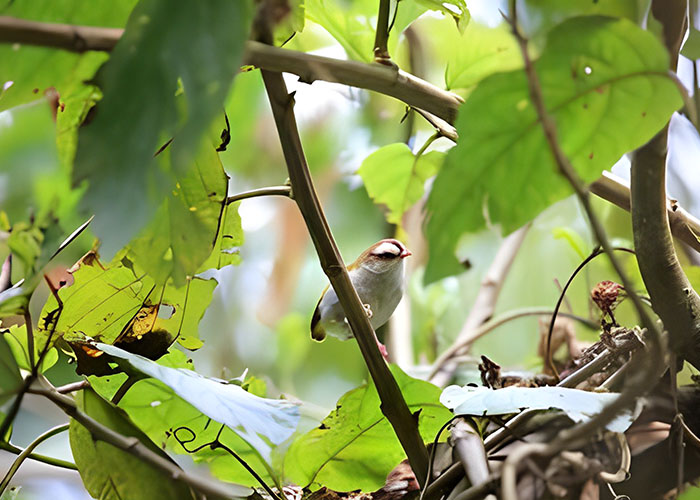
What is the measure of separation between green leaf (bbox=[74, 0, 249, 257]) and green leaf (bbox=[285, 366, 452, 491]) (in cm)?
24

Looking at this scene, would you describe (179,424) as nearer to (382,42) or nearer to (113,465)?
(113,465)

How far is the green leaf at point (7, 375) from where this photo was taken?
30 centimetres

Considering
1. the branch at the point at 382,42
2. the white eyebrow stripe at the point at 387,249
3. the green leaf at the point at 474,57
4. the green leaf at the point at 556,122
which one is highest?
the white eyebrow stripe at the point at 387,249

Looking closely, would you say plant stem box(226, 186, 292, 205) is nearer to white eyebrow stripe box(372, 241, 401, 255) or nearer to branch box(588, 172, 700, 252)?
branch box(588, 172, 700, 252)

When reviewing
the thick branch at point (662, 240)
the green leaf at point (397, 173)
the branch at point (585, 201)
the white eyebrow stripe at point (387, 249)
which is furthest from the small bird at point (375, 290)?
the branch at point (585, 201)

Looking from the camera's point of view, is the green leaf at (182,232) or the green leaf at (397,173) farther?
the green leaf at (397,173)

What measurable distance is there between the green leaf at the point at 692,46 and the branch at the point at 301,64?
109 mm

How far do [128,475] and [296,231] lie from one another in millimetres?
1082

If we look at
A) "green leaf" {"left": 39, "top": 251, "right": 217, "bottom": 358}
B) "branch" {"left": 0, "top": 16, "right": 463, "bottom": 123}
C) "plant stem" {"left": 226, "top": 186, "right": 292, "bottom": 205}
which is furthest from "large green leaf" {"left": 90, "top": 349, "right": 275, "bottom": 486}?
"branch" {"left": 0, "top": 16, "right": 463, "bottom": 123}

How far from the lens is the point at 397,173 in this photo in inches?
21.0

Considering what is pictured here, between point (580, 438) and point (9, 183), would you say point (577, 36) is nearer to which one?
point (580, 438)

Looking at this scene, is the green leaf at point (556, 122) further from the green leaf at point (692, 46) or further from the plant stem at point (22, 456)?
the plant stem at point (22, 456)

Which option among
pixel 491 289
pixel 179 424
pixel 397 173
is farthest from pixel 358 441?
pixel 491 289

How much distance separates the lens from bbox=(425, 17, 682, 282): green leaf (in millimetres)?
239
